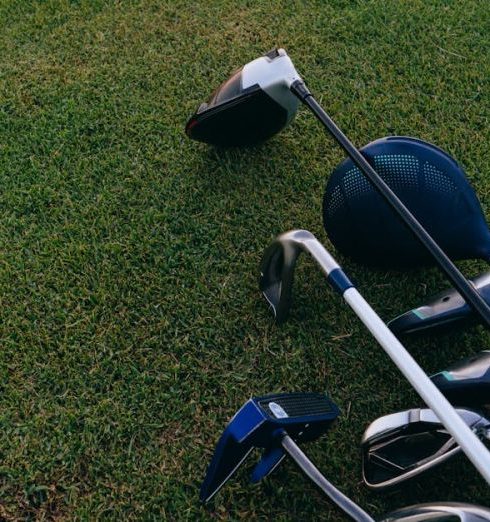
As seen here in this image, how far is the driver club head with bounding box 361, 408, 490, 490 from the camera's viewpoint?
188 cm

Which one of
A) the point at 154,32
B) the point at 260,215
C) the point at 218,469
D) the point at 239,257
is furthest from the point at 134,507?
the point at 154,32

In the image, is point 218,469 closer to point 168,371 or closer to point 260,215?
point 168,371

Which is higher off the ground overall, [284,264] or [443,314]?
[284,264]

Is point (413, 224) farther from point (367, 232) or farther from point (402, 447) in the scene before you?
point (402, 447)

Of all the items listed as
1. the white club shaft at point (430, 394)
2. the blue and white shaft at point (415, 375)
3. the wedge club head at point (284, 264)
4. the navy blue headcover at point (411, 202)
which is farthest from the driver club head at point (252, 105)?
the white club shaft at point (430, 394)

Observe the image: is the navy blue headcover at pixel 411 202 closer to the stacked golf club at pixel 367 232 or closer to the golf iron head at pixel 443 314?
the stacked golf club at pixel 367 232

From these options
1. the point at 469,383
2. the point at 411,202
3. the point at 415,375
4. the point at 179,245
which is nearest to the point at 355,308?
the point at 415,375

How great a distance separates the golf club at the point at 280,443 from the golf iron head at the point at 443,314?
40 centimetres

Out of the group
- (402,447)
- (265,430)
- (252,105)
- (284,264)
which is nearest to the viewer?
(265,430)

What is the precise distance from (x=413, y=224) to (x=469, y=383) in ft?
1.62

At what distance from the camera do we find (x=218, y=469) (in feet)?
6.19

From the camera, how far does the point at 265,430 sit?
1798 millimetres

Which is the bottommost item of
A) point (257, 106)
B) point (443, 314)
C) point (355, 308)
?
point (443, 314)

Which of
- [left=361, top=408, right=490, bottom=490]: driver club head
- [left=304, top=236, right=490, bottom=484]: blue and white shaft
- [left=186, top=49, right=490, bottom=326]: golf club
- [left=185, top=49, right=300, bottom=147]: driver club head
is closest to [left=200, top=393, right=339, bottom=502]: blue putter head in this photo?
[left=361, top=408, right=490, bottom=490]: driver club head
